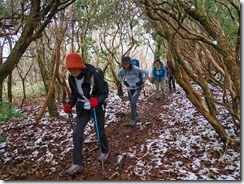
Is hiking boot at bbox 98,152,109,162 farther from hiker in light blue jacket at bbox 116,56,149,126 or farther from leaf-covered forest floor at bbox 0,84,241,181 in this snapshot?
hiker in light blue jacket at bbox 116,56,149,126

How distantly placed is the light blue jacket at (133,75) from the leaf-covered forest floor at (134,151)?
4.50ft

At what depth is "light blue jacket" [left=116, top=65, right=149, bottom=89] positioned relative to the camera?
848 centimetres

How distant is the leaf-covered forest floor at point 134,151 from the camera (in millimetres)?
5223

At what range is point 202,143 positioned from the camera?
6270 millimetres

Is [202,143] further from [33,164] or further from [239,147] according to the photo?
[33,164]

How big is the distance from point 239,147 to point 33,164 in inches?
181

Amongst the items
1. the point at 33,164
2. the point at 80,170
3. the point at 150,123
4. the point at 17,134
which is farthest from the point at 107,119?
the point at 80,170

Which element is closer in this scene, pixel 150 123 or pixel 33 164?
pixel 33 164

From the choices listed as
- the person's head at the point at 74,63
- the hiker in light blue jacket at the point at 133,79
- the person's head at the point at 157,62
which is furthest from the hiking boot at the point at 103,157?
the person's head at the point at 157,62

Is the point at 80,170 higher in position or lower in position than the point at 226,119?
lower

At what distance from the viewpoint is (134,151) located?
21.0ft

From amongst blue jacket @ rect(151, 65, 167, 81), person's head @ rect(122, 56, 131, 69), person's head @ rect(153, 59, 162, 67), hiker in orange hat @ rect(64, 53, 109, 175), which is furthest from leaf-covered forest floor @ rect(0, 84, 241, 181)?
person's head @ rect(153, 59, 162, 67)

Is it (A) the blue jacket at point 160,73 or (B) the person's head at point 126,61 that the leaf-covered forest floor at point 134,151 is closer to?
(B) the person's head at point 126,61

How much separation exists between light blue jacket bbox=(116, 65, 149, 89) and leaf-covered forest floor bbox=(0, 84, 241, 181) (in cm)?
137
